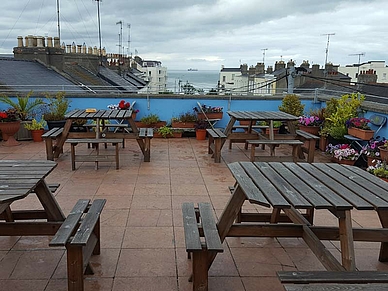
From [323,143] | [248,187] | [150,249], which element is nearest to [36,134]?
[150,249]

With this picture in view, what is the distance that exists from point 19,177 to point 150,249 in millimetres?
1092

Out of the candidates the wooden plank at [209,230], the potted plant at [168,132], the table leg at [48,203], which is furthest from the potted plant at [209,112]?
the table leg at [48,203]

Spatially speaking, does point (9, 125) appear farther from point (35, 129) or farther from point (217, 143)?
point (217, 143)

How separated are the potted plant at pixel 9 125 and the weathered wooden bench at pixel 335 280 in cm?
608

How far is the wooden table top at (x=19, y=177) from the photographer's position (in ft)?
6.27

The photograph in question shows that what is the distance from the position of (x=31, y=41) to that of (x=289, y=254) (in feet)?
38.1

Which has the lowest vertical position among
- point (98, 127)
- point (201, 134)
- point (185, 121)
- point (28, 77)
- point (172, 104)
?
point (201, 134)

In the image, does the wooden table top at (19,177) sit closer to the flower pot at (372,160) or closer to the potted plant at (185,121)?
the flower pot at (372,160)

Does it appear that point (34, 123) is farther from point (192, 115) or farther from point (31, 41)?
point (31, 41)

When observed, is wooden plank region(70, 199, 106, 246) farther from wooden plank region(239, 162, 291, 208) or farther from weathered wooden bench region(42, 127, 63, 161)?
weathered wooden bench region(42, 127, 63, 161)

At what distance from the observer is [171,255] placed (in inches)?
101

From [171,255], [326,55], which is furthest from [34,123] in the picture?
[326,55]

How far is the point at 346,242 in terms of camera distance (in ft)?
6.51

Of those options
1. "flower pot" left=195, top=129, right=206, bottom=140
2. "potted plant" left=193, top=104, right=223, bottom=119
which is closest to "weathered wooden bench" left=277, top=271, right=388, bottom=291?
"flower pot" left=195, top=129, right=206, bottom=140
